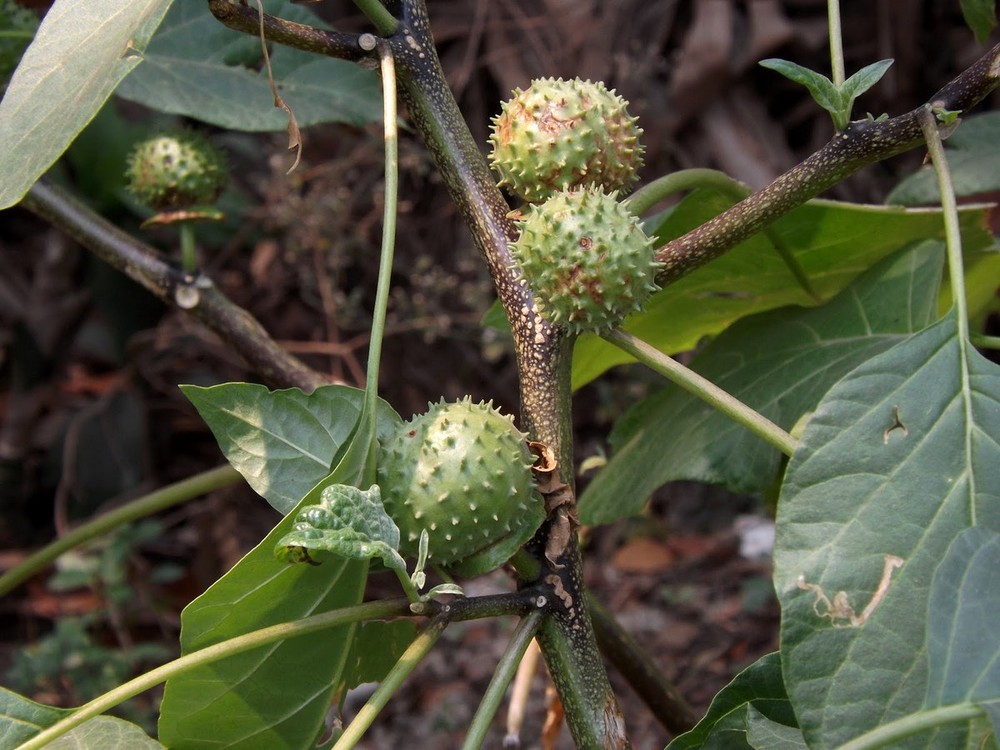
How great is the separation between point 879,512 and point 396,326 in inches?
101

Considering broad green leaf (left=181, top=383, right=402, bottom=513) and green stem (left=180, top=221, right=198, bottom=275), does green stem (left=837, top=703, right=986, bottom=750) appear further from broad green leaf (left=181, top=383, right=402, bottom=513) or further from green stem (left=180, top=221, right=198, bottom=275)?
green stem (left=180, top=221, right=198, bottom=275)

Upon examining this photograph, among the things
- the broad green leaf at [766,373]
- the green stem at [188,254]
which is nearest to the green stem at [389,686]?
the broad green leaf at [766,373]

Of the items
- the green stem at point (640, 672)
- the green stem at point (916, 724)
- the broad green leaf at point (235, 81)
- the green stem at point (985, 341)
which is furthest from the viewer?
the broad green leaf at point (235, 81)

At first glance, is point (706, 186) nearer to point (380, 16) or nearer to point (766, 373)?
point (766, 373)

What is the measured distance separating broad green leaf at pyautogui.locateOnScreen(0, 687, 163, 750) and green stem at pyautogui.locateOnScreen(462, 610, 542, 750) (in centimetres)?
28

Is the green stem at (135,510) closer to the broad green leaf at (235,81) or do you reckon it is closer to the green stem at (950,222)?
the broad green leaf at (235,81)

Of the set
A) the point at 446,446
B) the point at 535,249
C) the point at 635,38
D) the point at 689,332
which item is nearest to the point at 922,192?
the point at 689,332

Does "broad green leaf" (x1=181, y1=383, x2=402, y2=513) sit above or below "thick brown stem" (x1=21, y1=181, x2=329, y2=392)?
below

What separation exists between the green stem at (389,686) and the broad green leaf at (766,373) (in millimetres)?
507

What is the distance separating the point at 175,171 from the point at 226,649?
849 mm

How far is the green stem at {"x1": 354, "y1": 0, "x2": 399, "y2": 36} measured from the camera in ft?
3.38

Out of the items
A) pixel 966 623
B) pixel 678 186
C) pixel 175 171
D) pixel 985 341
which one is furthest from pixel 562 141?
pixel 175 171

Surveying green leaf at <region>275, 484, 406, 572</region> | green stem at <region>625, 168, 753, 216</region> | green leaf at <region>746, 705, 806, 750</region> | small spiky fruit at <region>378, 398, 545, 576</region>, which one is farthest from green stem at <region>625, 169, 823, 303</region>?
green leaf at <region>746, 705, 806, 750</region>

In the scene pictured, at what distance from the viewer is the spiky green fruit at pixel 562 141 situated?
3.41 ft
